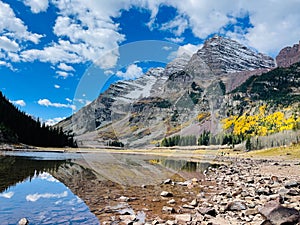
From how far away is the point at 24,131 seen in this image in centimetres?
12488

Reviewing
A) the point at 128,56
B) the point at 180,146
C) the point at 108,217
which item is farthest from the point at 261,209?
the point at 180,146

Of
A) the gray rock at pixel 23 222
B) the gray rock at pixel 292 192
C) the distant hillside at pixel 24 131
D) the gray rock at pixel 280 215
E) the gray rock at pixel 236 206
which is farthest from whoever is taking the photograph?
the distant hillside at pixel 24 131

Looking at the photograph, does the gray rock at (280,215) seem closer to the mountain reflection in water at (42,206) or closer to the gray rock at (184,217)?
the gray rock at (184,217)

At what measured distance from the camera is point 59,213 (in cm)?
1254

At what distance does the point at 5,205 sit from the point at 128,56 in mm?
17716

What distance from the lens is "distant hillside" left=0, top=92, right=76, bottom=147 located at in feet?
357

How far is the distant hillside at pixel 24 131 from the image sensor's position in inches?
4287

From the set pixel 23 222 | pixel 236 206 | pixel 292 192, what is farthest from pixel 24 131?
pixel 236 206

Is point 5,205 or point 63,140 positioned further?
point 63,140

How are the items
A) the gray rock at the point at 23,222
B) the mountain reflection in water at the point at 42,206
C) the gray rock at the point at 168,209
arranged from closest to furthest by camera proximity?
the gray rock at the point at 23,222, the mountain reflection in water at the point at 42,206, the gray rock at the point at 168,209

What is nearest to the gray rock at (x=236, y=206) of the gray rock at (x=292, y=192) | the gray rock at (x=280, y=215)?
the gray rock at (x=280, y=215)

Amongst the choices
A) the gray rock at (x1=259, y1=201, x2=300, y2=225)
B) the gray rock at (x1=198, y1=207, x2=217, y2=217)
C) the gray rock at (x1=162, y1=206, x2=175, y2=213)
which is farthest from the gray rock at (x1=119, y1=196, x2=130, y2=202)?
the gray rock at (x1=259, y1=201, x2=300, y2=225)

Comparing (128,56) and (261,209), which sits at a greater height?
(128,56)

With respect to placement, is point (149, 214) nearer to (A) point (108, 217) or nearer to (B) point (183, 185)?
(A) point (108, 217)
